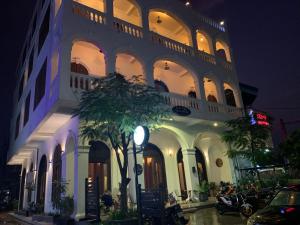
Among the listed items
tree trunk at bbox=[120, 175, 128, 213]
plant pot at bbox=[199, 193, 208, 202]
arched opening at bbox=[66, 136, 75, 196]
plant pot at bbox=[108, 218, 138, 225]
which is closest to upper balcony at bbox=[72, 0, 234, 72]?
arched opening at bbox=[66, 136, 75, 196]

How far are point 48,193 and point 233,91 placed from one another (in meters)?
13.6

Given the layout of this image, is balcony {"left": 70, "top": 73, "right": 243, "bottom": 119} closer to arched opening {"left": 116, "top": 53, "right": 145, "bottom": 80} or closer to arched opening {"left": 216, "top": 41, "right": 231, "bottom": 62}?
arched opening {"left": 116, "top": 53, "right": 145, "bottom": 80}

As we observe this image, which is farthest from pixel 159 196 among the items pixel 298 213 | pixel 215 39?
pixel 215 39

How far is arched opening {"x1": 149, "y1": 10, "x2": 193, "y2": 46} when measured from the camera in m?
16.8

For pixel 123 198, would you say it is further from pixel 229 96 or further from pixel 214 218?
pixel 229 96

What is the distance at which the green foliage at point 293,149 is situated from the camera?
49.8ft

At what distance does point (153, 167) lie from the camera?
15.4 metres

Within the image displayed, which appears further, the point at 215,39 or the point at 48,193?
the point at 215,39

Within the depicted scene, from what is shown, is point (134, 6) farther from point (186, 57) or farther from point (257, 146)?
point (257, 146)

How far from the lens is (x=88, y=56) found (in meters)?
14.4

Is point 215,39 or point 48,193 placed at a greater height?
point 215,39

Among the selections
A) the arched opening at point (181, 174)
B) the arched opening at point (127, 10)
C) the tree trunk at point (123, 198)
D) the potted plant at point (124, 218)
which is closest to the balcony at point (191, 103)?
the arched opening at point (181, 174)

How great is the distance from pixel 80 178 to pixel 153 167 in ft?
19.9

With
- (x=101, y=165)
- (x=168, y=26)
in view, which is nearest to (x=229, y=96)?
(x=168, y=26)
